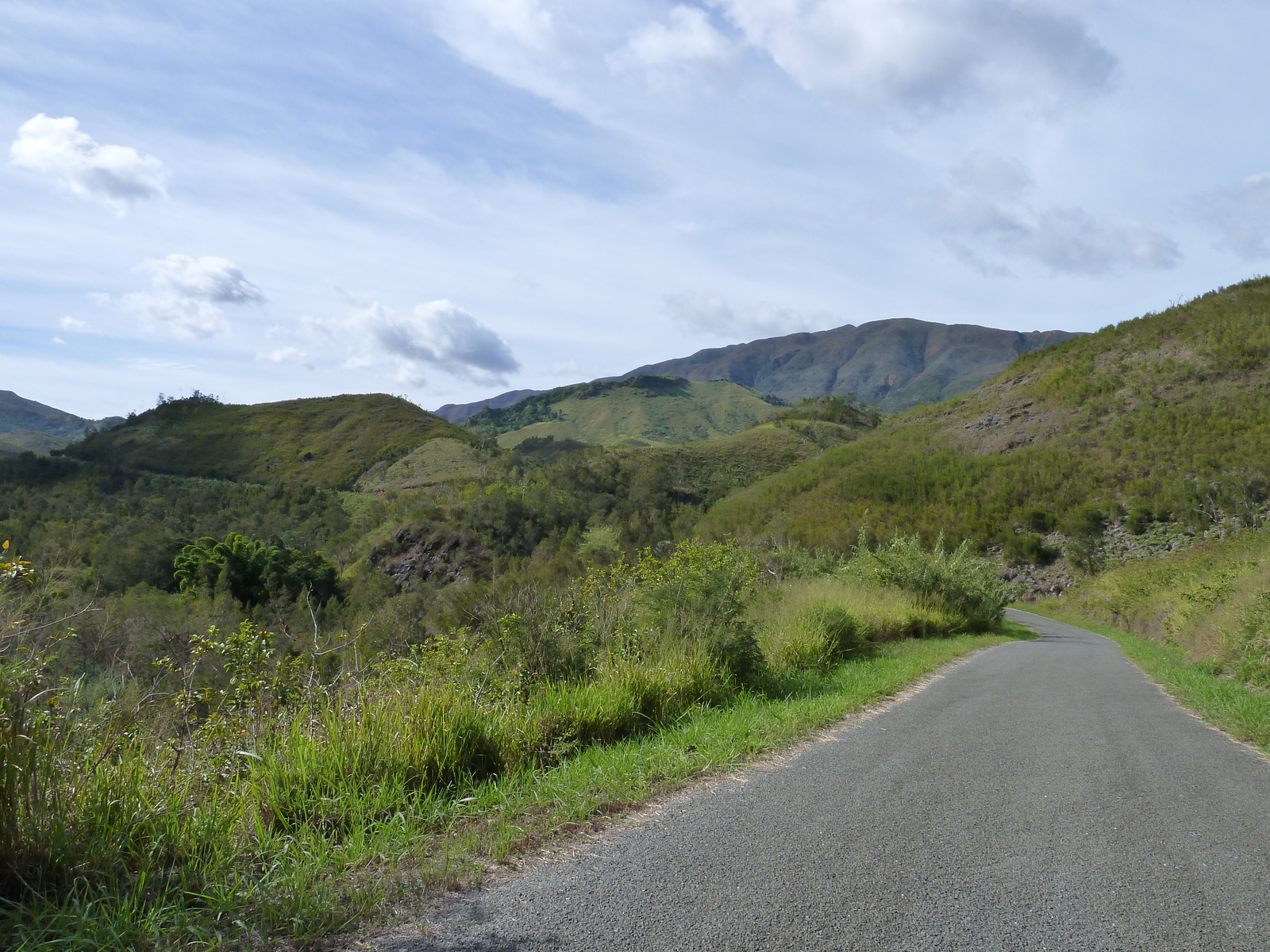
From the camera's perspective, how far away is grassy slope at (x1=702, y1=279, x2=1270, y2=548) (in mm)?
49000

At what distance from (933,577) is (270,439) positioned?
133 meters

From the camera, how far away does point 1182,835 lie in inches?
167

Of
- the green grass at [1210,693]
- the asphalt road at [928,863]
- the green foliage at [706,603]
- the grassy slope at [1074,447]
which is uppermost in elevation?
the grassy slope at [1074,447]

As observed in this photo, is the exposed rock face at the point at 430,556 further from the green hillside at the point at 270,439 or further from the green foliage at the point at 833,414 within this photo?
the green foliage at the point at 833,414

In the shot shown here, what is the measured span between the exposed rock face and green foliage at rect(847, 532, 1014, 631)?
157 ft

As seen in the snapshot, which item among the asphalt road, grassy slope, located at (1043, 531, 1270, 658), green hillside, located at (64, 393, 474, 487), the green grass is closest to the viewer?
the asphalt road

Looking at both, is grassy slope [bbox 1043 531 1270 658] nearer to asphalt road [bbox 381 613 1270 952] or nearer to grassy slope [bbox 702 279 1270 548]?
asphalt road [bbox 381 613 1270 952]

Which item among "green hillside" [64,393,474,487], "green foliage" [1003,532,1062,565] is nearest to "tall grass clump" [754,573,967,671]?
"green foliage" [1003,532,1062,565]

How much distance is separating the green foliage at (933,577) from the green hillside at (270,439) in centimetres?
10512

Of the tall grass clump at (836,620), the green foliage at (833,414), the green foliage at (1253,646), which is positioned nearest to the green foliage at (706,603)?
the tall grass clump at (836,620)

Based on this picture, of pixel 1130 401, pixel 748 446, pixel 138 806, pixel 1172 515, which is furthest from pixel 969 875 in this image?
pixel 748 446

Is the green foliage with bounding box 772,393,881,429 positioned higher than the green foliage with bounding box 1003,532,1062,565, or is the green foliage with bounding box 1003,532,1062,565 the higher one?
the green foliage with bounding box 772,393,881,429

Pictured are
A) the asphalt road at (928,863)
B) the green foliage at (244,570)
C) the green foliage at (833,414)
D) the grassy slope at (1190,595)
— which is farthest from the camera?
the green foliage at (833,414)

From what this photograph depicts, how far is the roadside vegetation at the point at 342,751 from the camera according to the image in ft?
9.89
